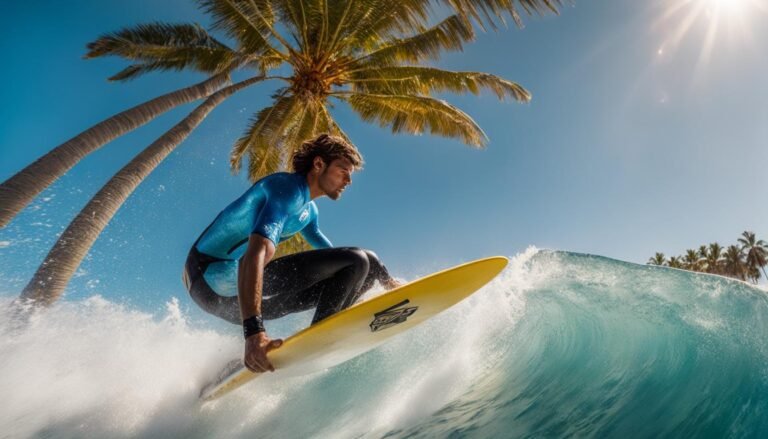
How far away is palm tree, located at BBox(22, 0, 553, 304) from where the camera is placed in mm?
6395

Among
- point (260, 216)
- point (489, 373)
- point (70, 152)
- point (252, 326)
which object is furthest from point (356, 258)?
point (70, 152)

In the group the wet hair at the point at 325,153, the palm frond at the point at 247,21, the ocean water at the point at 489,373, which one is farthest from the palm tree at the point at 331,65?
the wet hair at the point at 325,153

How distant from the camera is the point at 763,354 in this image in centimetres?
281

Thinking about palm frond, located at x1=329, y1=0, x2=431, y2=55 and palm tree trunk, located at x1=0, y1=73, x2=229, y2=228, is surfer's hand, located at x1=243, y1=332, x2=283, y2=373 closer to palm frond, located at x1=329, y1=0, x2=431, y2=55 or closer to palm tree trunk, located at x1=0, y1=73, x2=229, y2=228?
palm tree trunk, located at x1=0, y1=73, x2=229, y2=228

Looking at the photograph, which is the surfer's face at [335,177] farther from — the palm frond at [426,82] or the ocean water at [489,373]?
the palm frond at [426,82]

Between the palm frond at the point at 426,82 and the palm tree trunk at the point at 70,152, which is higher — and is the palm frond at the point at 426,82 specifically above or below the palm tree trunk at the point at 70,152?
above

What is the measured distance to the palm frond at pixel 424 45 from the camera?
713 cm

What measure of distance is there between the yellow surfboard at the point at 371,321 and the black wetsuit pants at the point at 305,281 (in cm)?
19

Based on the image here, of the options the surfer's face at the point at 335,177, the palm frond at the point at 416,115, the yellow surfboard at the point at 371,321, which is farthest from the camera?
the palm frond at the point at 416,115

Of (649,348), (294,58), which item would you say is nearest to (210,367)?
(649,348)

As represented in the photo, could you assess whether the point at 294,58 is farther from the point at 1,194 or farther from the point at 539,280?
the point at 539,280

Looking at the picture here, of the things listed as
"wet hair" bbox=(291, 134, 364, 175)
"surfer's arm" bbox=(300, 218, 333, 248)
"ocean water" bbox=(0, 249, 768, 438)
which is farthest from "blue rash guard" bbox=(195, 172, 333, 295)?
"ocean water" bbox=(0, 249, 768, 438)

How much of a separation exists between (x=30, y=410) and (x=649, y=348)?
5.73m

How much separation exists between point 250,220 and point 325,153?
706 mm
